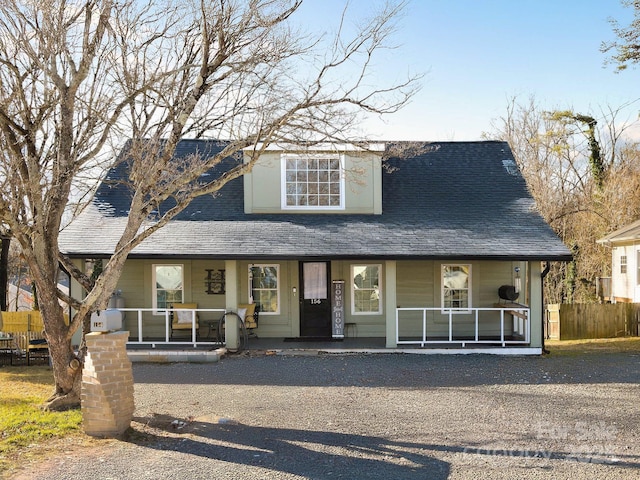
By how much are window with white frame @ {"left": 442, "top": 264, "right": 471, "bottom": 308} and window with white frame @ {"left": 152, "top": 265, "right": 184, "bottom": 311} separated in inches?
263

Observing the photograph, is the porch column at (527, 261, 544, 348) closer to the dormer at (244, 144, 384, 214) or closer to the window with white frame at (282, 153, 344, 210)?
the dormer at (244, 144, 384, 214)

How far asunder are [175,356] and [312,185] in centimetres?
544

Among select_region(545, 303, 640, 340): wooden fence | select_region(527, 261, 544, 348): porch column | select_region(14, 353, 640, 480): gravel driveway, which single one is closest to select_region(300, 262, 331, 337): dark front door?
select_region(14, 353, 640, 480): gravel driveway

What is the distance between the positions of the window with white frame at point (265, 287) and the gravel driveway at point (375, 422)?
2679 mm

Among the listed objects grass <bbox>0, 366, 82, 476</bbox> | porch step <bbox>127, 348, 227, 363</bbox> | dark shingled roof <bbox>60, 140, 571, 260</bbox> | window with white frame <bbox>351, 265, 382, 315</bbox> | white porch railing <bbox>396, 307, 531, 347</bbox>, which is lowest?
grass <bbox>0, 366, 82, 476</bbox>

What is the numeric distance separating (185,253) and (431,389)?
237 inches

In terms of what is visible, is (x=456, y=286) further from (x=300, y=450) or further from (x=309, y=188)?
(x=300, y=450)

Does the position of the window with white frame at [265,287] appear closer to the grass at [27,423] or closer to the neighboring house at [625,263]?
the grass at [27,423]

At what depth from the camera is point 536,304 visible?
12719 mm

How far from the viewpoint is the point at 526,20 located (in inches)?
607

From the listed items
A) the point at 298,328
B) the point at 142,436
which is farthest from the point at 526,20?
the point at 142,436

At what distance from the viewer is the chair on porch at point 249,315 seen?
43.4ft

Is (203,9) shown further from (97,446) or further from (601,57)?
(601,57)

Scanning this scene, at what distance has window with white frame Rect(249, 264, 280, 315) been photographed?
1435cm
